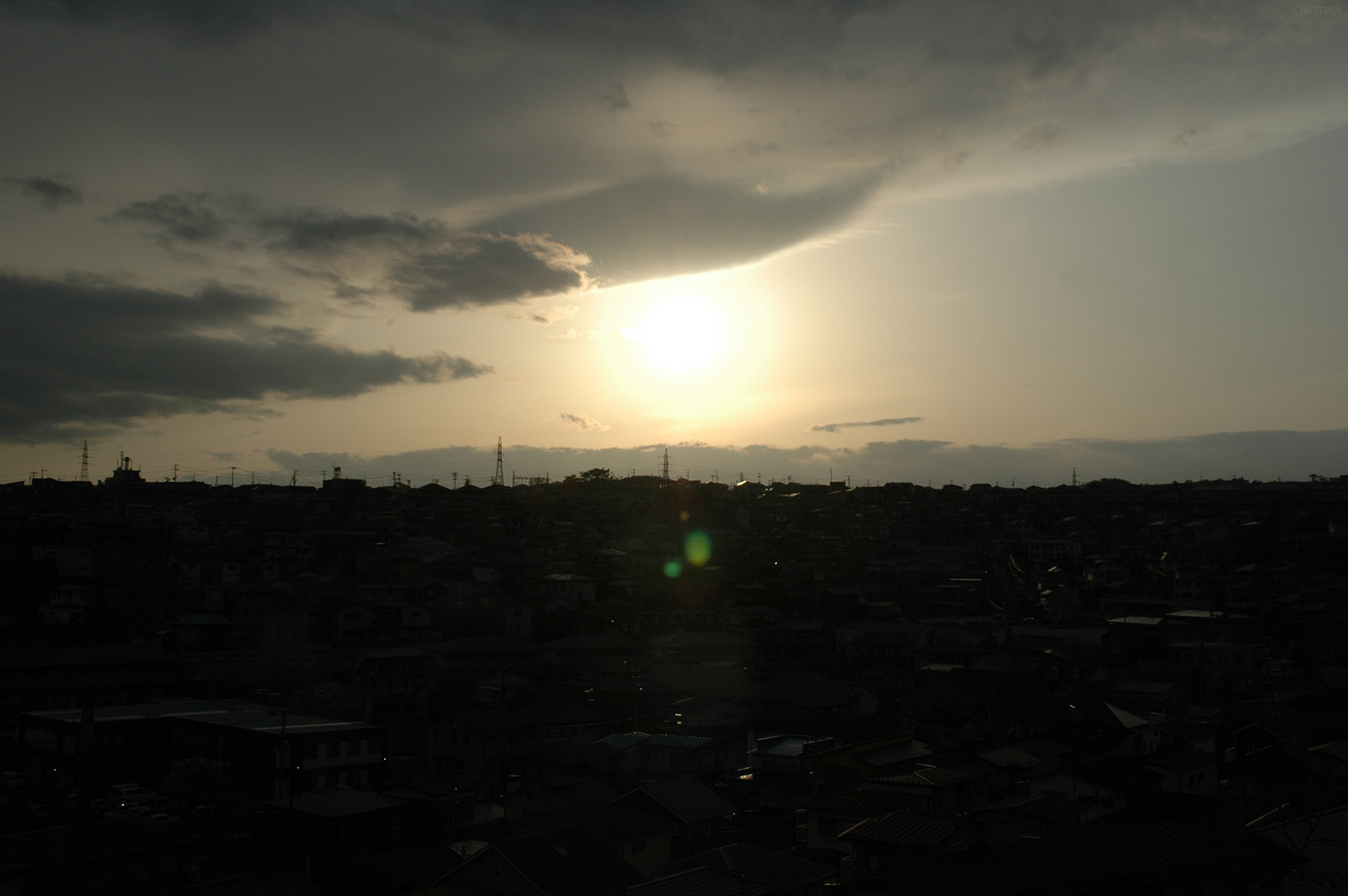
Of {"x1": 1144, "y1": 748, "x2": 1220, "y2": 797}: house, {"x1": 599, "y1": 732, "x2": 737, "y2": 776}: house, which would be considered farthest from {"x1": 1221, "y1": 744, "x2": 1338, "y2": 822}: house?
{"x1": 599, "y1": 732, "x2": 737, "y2": 776}: house

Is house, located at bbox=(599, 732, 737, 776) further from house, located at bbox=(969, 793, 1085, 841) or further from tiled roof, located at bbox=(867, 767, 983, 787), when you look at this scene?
house, located at bbox=(969, 793, 1085, 841)

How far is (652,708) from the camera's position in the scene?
26859 millimetres

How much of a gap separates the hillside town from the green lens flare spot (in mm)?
854

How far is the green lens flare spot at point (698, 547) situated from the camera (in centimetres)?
5463

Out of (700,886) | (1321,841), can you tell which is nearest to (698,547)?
(700,886)

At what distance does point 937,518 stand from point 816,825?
56.9 metres

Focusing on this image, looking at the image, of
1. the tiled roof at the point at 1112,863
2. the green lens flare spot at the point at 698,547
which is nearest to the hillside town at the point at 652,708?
the tiled roof at the point at 1112,863

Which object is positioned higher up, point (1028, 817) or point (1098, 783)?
point (1028, 817)

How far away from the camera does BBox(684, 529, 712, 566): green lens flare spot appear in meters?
54.6

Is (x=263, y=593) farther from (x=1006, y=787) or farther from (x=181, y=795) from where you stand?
(x=1006, y=787)

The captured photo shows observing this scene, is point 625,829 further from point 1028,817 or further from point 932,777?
point 1028,817

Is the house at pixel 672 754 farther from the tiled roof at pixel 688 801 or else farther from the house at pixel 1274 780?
the house at pixel 1274 780

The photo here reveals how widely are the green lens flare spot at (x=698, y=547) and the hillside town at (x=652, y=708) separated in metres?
0.85

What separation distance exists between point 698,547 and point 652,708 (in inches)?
1214
